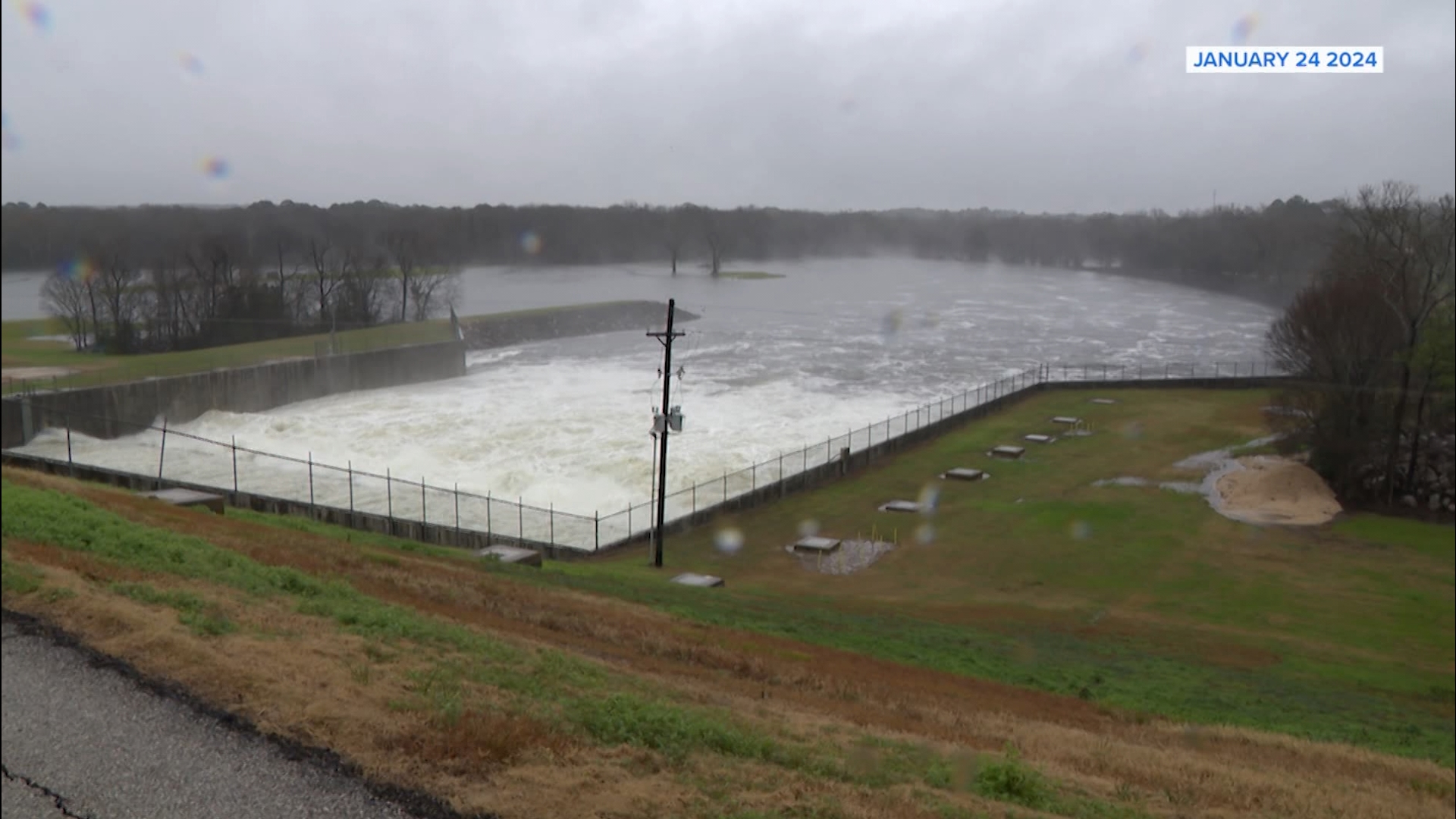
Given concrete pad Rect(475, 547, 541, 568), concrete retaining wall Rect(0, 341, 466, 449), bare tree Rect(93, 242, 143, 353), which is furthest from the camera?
concrete retaining wall Rect(0, 341, 466, 449)

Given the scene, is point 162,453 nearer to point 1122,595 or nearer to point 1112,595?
point 1112,595

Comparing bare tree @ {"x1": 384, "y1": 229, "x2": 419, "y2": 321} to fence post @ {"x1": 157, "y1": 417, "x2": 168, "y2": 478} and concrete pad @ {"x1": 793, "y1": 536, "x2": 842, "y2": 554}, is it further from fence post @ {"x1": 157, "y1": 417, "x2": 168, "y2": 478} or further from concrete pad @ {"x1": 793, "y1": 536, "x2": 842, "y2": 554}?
concrete pad @ {"x1": 793, "y1": 536, "x2": 842, "y2": 554}

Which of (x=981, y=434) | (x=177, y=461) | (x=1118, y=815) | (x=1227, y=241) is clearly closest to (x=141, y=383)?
(x=177, y=461)

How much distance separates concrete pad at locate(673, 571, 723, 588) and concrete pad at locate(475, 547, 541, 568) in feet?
10.5

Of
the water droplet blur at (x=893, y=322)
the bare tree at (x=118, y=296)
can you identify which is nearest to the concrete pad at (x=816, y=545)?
the bare tree at (x=118, y=296)

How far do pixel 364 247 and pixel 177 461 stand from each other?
3424 cm

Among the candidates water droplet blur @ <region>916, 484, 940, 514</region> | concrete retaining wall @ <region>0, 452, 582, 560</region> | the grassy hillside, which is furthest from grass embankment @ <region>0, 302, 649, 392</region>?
water droplet blur @ <region>916, 484, 940, 514</region>

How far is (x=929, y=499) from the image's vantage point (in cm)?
3647

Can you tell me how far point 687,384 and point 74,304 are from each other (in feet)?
98.2

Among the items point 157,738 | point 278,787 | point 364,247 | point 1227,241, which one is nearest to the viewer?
point 278,787

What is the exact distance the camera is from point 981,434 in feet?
159

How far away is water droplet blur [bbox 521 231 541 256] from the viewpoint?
76.1m

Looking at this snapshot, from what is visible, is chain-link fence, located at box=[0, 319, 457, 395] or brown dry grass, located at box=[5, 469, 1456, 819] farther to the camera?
chain-link fence, located at box=[0, 319, 457, 395]

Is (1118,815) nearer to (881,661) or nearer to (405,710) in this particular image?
(405,710)
